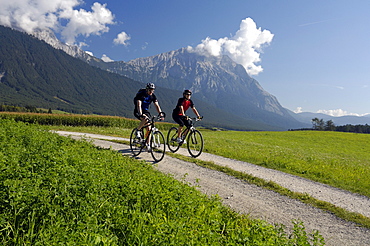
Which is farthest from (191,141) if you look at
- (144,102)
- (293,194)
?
(293,194)

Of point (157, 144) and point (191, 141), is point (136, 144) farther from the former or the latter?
point (191, 141)

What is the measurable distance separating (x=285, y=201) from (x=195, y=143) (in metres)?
6.94

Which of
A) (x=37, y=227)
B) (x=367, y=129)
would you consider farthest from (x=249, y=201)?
(x=367, y=129)

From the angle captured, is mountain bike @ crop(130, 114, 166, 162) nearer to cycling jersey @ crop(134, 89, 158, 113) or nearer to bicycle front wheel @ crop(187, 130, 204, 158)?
cycling jersey @ crop(134, 89, 158, 113)

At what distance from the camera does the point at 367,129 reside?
449 feet

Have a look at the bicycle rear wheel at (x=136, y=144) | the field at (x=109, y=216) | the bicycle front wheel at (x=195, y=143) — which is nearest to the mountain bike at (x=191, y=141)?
the bicycle front wheel at (x=195, y=143)

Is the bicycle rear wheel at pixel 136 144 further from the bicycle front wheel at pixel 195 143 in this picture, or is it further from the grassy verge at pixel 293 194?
the bicycle front wheel at pixel 195 143

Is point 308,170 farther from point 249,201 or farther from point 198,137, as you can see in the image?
point 249,201

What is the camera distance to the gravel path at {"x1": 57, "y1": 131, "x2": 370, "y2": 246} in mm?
6565

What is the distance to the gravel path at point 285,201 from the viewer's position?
6565 millimetres

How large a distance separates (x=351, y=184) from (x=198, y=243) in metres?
11.2

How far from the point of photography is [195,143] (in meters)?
14.7

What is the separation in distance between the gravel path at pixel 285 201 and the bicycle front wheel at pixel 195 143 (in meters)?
2.10

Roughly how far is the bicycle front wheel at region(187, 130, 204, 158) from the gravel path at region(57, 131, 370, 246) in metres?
2.10
